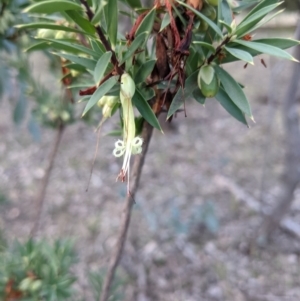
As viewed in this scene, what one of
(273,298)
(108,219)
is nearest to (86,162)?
(108,219)

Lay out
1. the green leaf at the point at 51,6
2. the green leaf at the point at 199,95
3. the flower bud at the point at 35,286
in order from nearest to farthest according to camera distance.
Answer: the green leaf at the point at 51,6
the green leaf at the point at 199,95
the flower bud at the point at 35,286

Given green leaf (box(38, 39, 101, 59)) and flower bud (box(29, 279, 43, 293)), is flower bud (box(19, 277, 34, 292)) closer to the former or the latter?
flower bud (box(29, 279, 43, 293))

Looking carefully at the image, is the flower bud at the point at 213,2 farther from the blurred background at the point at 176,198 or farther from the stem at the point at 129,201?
the blurred background at the point at 176,198

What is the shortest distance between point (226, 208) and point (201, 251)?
34cm

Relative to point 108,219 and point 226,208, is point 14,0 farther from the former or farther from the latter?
point 226,208

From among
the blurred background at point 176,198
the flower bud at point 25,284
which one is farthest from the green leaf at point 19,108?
the flower bud at point 25,284

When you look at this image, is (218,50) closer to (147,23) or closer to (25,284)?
(147,23)

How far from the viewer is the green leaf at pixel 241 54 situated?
45 centimetres

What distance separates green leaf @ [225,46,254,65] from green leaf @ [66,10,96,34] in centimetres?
16

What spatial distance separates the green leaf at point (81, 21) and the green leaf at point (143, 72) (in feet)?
0.24

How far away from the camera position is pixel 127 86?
47 centimetres

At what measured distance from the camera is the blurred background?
1383mm

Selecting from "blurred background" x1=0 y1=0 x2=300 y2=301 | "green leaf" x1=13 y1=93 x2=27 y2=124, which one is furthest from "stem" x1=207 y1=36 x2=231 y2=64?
"green leaf" x1=13 y1=93 x2=27 y2=124

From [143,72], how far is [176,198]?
61.6 inches
